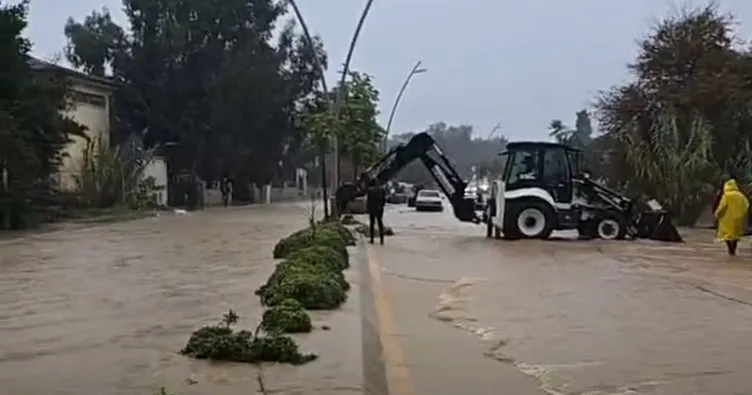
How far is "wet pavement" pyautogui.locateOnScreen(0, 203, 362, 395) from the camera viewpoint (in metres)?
9.36

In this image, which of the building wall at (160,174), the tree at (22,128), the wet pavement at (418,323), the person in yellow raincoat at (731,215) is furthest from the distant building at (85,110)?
the person in yellow raincoat at (731,215)

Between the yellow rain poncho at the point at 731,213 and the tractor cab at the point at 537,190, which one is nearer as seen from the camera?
the yellow rain poncho at the point at 731,213

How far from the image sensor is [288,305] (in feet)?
42.4

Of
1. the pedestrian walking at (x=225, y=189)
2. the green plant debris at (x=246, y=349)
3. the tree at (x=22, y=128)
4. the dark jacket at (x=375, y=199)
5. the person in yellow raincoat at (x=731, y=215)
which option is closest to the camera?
the green plant debris at (x=246, y=349)

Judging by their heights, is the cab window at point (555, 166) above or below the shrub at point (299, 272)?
above

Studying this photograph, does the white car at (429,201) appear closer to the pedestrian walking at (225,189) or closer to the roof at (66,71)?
the pedestrian walking at (225,189)

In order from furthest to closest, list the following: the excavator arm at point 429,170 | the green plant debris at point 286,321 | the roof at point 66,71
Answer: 1. the roof at point 66,71
2. the excavator arm at point 429,170
3. the green plant debris at point 286,321

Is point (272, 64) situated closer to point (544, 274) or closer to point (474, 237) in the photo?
point (474, 237)

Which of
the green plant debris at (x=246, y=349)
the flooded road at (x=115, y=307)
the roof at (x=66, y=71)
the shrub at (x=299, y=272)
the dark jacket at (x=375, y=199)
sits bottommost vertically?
the flooded road at (x=115, y=307)

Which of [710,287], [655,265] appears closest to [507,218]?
[655,265]

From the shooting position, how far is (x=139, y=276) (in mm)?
20359

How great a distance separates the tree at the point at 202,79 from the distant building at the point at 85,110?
19.2 ft

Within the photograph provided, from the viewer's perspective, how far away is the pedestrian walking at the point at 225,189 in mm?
78137

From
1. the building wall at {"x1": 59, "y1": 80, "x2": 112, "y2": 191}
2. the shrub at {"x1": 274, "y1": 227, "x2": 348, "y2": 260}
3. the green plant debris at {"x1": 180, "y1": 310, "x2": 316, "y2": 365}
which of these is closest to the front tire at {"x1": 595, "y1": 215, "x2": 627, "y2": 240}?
the shrub at {"x1": 274, "y1": 227, "x2": 348, "y2": 260}
